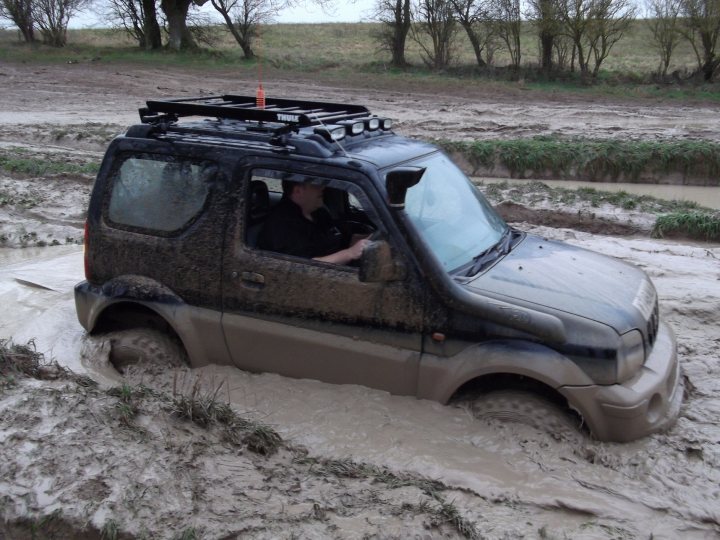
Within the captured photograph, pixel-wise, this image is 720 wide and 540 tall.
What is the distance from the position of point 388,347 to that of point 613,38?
78.4ft

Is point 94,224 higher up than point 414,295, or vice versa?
point 94,224

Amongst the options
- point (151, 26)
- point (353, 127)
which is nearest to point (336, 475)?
point (353, 127)

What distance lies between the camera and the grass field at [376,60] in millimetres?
24536

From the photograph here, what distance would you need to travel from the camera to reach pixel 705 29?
23766 mm

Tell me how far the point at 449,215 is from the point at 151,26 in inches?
1255

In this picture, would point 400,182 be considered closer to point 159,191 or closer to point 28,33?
point 159,191

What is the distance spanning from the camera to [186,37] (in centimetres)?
3294

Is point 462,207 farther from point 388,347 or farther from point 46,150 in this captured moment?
point 46,150

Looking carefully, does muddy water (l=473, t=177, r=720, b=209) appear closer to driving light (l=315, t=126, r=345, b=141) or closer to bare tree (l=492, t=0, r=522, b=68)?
driving light (l=315, t=126, r=345, b=141)

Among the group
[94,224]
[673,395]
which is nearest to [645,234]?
[673,395]

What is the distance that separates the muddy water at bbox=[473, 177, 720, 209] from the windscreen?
7.74 metres

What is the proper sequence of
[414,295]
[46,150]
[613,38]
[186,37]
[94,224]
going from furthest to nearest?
1. [186,37]
2. [613,38]
3. [46,150]
4. [94,224]
5. [414,295]

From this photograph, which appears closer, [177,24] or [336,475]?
[336,475]

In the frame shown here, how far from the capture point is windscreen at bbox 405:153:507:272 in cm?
457
